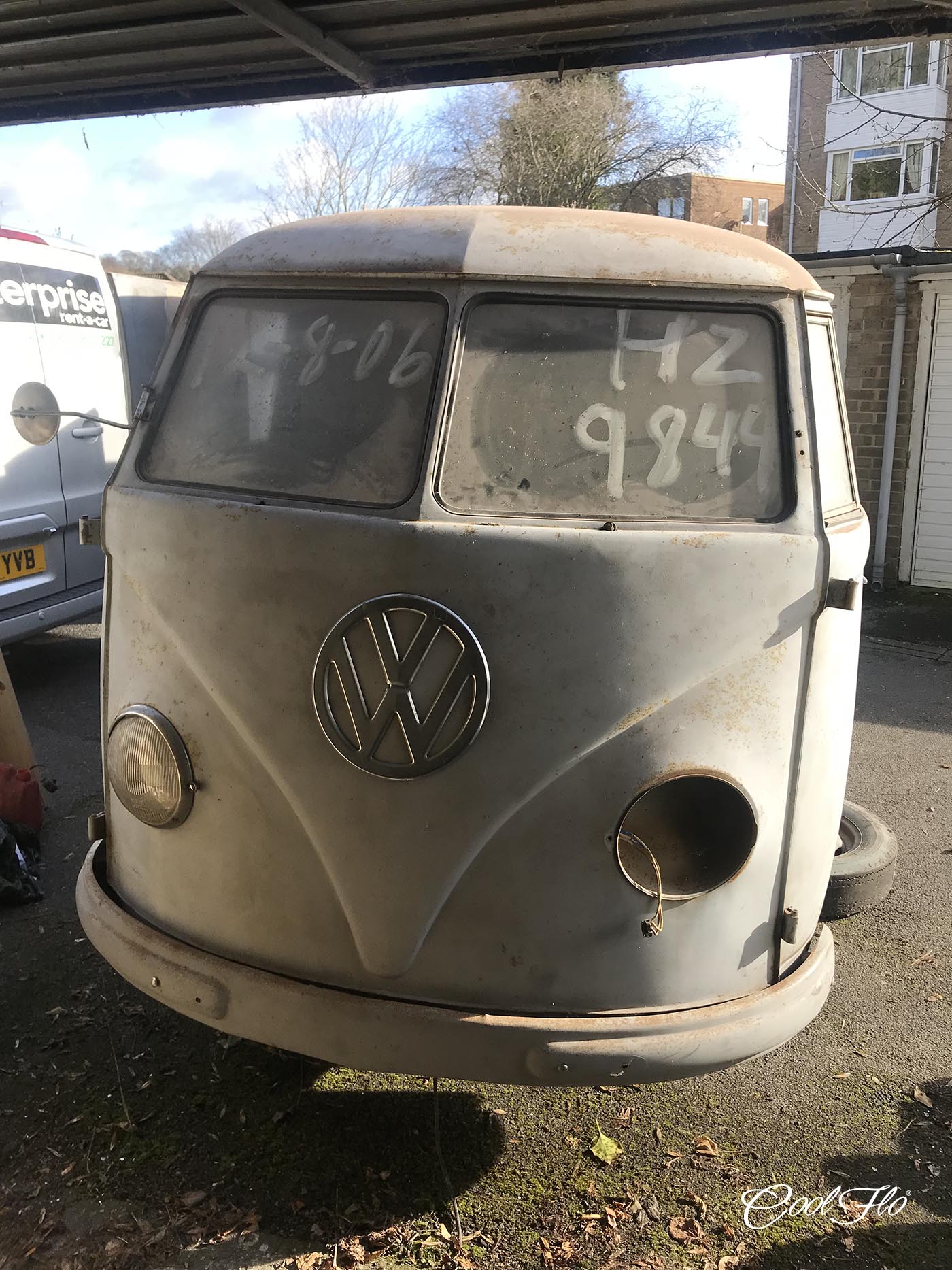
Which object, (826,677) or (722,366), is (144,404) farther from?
(826,677)

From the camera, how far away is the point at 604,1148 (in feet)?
9.54

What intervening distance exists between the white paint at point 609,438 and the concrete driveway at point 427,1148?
1.83m

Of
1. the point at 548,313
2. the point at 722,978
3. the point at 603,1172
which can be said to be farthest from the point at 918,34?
the point at 603,1172

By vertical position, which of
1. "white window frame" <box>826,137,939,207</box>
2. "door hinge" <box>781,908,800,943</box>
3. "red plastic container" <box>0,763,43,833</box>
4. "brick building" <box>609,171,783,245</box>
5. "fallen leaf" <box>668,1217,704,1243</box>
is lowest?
"fallen leaf" <box>668,1217,704,1243</box>

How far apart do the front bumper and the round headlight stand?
0.35 m

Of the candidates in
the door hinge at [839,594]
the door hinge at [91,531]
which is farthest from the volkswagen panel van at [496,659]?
the door hinge at [91,531]

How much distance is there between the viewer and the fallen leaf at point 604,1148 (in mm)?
2869

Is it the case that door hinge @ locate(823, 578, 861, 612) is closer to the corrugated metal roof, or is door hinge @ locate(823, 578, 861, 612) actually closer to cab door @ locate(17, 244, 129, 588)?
the corrugated metal roof

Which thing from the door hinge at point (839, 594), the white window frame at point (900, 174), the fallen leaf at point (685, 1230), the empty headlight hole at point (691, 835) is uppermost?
the white window frame at point (900, 174)

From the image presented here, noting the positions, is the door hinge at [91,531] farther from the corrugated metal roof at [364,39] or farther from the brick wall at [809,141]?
the brick wall at [809,141]

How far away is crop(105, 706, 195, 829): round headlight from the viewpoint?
253 centimetres

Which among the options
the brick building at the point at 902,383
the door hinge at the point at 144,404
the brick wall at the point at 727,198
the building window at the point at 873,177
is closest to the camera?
the door hinge at the point at 144,404

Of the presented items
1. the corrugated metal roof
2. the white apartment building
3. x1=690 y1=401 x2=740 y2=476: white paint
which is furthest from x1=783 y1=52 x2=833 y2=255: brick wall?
x1=690 y1=401 x2=740 y2=476: white paint

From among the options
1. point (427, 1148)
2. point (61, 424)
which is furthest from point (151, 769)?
point (61, 424)
